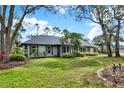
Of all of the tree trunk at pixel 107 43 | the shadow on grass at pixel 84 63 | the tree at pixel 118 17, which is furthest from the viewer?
the tree at pixel 118 17

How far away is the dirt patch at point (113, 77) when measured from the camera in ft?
21.0

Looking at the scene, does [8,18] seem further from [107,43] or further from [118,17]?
[118,17]

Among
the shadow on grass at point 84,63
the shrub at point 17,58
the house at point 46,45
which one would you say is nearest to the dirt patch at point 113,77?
the shadow on grass at point 84,63

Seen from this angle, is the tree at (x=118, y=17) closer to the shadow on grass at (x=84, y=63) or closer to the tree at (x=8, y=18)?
the shadow on grass at (x=84, y=63)

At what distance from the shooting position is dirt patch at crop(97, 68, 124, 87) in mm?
6391

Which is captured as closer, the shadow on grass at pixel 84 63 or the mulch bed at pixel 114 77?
the mulch bed at pixel 114 77

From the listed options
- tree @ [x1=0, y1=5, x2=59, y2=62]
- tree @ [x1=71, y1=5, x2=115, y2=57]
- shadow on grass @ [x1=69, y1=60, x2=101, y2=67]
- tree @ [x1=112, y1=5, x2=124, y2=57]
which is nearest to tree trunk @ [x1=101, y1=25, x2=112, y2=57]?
tree @ [x1=71, y1=5, x2=115, y2=57]

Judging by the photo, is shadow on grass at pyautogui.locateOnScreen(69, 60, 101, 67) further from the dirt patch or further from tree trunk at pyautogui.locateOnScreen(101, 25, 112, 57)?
tree trunk at pyautogui.locateOnScreen(101, 25, 112, 57)

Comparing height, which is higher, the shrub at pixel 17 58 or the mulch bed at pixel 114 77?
the shrub at pixel 17 58

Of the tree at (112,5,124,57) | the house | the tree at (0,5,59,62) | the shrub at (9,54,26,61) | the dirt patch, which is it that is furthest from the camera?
the house
